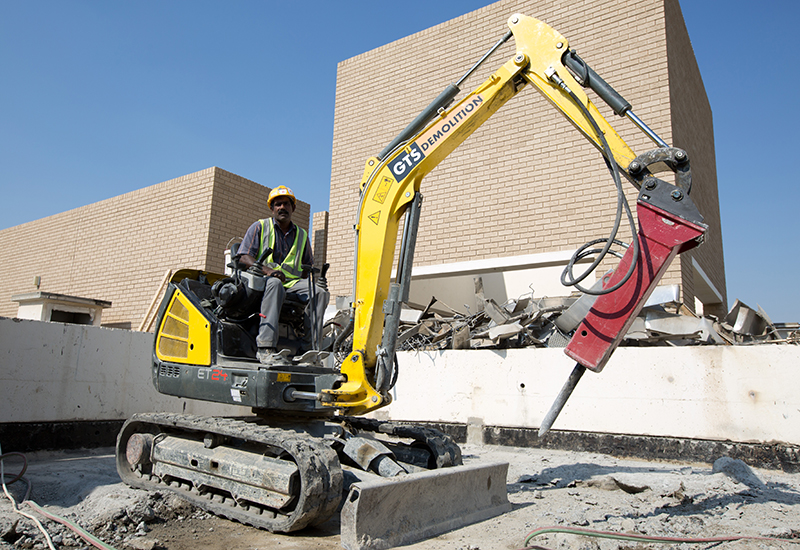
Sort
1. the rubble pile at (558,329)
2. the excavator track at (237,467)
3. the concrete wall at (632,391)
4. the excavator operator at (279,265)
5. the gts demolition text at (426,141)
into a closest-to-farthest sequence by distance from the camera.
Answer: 1. the excavator track at (237,467)
2. the excavator operator at (279,265)
3. the gts demolition text at (426,141)
4. the concrete wall at (632,391)
5. the rubble pile at (558,329)

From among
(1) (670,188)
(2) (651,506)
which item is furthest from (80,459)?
(1) (670,188)

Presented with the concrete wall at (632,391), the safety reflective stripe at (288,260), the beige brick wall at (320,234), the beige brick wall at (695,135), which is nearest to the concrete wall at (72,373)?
the safety reflective stripe at (288,260)

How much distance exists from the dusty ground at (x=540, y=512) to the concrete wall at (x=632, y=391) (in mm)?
610

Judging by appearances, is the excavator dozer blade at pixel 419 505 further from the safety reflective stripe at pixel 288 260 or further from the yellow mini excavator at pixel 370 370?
the safety reflective stripe at pixel 288 260

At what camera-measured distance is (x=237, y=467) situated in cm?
389

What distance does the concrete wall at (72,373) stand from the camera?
5.88 metres

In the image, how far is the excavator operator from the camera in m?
4.43

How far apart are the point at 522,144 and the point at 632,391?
5.15m

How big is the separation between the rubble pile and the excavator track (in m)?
3.73

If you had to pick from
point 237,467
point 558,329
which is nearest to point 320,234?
point 558,329

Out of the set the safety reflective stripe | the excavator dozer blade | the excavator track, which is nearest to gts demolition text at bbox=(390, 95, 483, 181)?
the safety reflective stripe

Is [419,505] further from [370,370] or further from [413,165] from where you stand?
[413,165]

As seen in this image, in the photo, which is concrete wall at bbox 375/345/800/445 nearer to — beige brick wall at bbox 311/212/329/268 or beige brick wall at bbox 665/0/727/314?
beige brick wall at bbox 665/0/727/314

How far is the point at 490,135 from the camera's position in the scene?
10.3 metres
